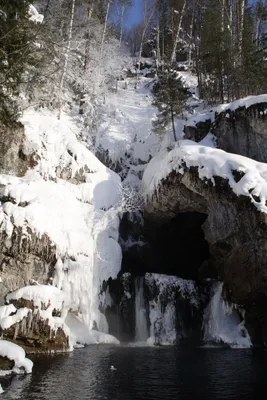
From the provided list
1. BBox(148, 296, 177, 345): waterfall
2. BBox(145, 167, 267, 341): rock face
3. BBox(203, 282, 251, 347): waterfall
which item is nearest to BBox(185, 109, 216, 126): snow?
BBox(145, 167, 267, 341): rock face

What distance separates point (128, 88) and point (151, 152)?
53.0ft

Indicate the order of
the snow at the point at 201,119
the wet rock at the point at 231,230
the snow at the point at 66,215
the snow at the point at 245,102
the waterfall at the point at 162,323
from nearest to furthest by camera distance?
1. the wet rock at the point at 231,230
2. the snow at the point at 66,215
3. the waterfall at the point at 162,323
4. the snow at the point at 245,102
5. the snow at the point at 201,119

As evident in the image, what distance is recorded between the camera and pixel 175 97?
74.3 ft

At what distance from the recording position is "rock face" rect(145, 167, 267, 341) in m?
14.8

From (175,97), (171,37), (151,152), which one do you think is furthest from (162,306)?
(171,37)

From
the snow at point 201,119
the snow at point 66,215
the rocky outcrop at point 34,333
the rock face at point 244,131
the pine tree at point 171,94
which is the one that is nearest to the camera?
the rocky outcrop at point 34,333

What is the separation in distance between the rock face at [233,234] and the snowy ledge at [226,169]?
9.5 inches

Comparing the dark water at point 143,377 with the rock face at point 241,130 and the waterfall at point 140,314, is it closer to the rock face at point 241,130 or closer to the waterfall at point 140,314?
the waterfall at point 140,314

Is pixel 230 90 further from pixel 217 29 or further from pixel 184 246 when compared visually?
pixel 184 246

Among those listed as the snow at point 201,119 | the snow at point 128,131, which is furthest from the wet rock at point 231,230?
the snow at point 128,131

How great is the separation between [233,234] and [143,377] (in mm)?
7711

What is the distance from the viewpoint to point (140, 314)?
18406mm

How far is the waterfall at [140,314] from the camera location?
1808 centimetres

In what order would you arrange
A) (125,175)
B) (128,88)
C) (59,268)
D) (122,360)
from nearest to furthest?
(122,360) → (59,268) → (125,175) → (128,88)
